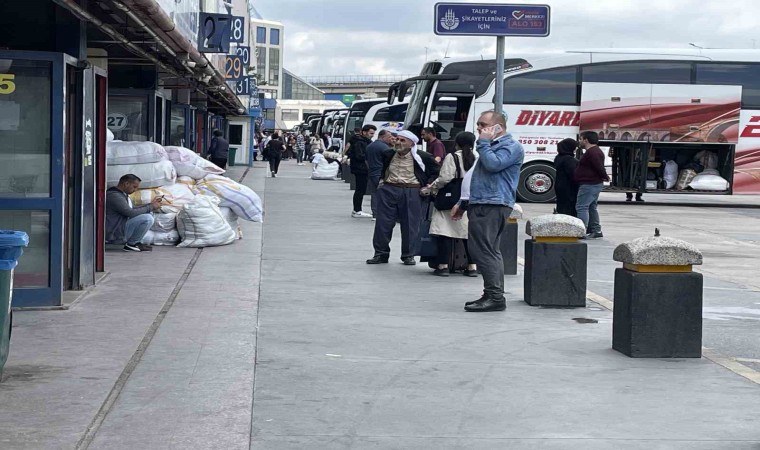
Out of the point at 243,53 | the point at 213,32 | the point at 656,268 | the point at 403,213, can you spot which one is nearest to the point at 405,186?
the point at 403,213

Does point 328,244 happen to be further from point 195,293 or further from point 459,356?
point 459,356

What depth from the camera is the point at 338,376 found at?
7.21 metres

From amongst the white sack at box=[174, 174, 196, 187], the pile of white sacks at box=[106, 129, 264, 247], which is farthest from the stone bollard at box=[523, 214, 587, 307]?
the white sack at box=[174, 174, 196, 187]

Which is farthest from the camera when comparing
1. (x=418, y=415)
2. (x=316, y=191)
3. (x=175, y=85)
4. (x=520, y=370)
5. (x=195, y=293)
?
(x=316, y=191)

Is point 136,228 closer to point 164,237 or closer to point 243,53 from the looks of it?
point 164,237

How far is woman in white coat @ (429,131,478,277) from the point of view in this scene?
40.8ft

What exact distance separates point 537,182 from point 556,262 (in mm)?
18374

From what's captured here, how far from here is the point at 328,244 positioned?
16.1 m

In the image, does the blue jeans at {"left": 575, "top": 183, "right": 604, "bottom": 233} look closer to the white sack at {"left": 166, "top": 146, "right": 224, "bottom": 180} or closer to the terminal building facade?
the white sack at {"left": 166, "top": 146, "right": 224, "bottom": 180}

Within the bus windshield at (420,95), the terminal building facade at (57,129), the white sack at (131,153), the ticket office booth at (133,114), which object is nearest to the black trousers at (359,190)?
the ticket office booth at (133,114)

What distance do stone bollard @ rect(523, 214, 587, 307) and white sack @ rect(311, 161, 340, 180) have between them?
29.1 m

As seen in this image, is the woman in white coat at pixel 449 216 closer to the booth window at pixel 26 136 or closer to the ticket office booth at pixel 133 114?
the booth window at pixel 26 136

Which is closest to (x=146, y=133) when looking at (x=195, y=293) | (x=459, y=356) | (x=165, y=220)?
(x=165, y=220)

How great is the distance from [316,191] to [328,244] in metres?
15.2
